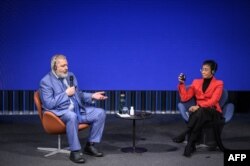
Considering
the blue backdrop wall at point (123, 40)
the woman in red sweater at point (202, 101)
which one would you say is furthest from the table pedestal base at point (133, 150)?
the blue backdrop wall at point (123, 40)

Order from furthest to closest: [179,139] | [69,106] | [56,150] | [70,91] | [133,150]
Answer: [179,139], [133,150], [56,150], [69,106], [70,91]

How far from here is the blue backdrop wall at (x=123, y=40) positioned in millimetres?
7387

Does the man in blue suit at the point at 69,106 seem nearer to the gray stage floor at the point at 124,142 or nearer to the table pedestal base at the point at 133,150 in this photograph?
the gray stage floor at the point at 124,142

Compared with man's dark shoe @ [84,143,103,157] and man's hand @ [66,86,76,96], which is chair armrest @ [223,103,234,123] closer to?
man's dark shoe @ [84,143,103,157]

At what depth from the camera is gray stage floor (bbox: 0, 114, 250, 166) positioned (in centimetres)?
526

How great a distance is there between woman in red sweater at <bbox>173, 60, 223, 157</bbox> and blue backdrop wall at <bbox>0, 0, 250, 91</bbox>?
1.58 meters

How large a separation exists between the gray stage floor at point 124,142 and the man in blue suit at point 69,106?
7.6 inches

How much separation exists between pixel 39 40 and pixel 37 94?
6.79 ft

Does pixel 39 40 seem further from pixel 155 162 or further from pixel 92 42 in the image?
pixel 155 162

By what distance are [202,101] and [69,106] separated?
5.78 ft

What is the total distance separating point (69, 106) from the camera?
543cm

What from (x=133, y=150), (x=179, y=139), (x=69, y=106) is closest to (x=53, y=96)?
(x=69, y=106)

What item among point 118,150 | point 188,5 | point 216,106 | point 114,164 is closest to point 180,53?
point 188,5

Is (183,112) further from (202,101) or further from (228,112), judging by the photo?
(228,112)
